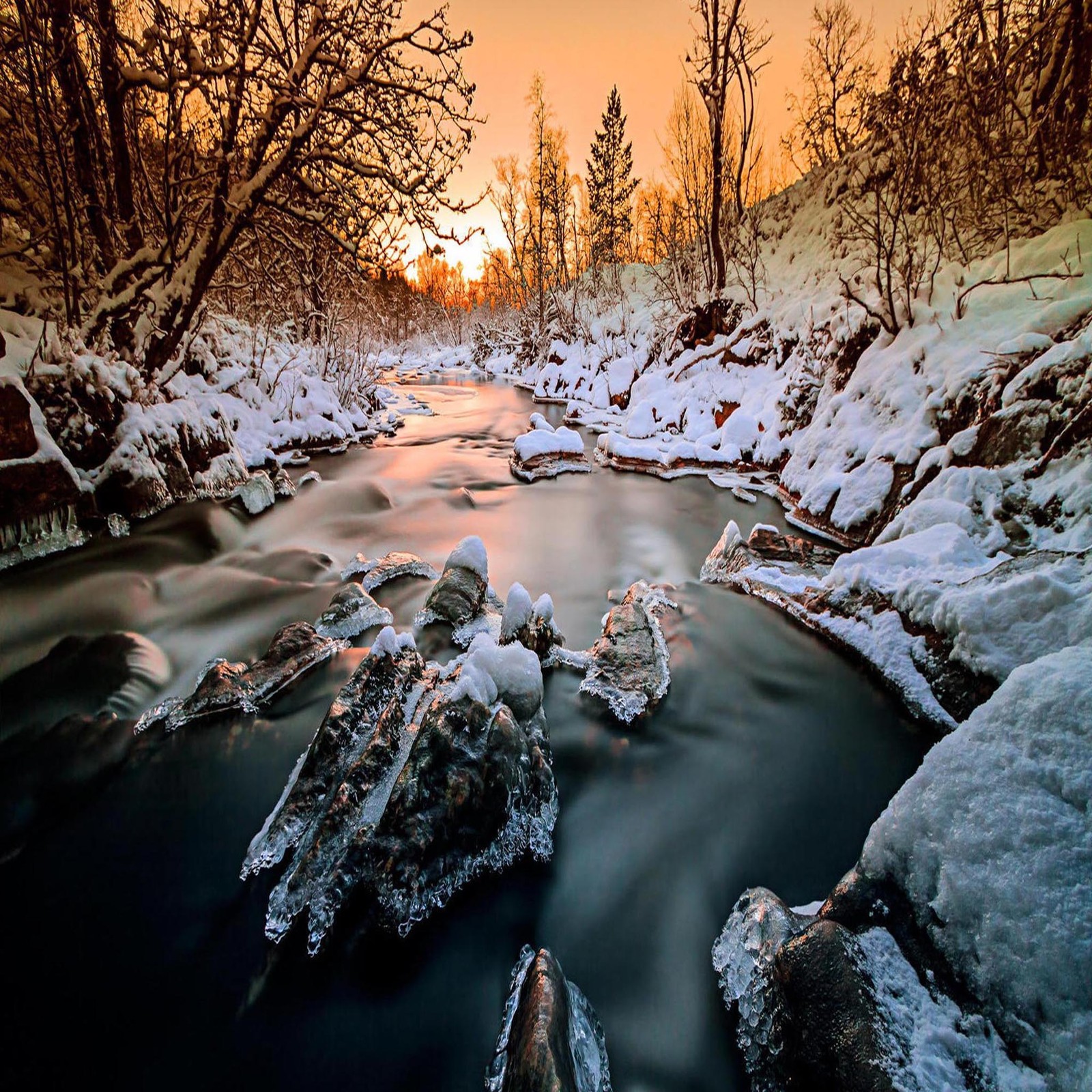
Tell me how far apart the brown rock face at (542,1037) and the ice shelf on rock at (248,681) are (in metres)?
2.05

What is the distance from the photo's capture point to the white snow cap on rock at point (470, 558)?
12.3ft

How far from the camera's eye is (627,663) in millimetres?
3092

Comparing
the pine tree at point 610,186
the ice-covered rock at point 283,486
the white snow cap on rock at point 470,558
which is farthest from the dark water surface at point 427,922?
the pine tree at point 610,186

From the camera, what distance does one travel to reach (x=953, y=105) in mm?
5836

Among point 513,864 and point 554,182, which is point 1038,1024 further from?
point 554,182

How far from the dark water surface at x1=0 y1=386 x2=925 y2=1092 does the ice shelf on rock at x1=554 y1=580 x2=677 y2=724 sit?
0.12 metres

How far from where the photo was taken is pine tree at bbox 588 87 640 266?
25.4 metres

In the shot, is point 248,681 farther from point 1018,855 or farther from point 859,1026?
point 1018,855

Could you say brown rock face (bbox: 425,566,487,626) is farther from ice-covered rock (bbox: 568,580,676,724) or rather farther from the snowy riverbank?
the snowy riverbank

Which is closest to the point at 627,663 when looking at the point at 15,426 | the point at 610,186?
the point at 15,426

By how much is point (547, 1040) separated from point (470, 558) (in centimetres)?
283

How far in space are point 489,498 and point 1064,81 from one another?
770 centimetres

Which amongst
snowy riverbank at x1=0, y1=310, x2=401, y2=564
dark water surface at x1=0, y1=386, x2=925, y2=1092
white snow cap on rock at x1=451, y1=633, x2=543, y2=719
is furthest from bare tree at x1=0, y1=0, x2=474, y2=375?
white snow cap on rock at x1=451, y1=633, x2=543, y2=719

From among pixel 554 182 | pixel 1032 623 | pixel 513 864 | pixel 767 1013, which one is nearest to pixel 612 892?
pixel 513 864
